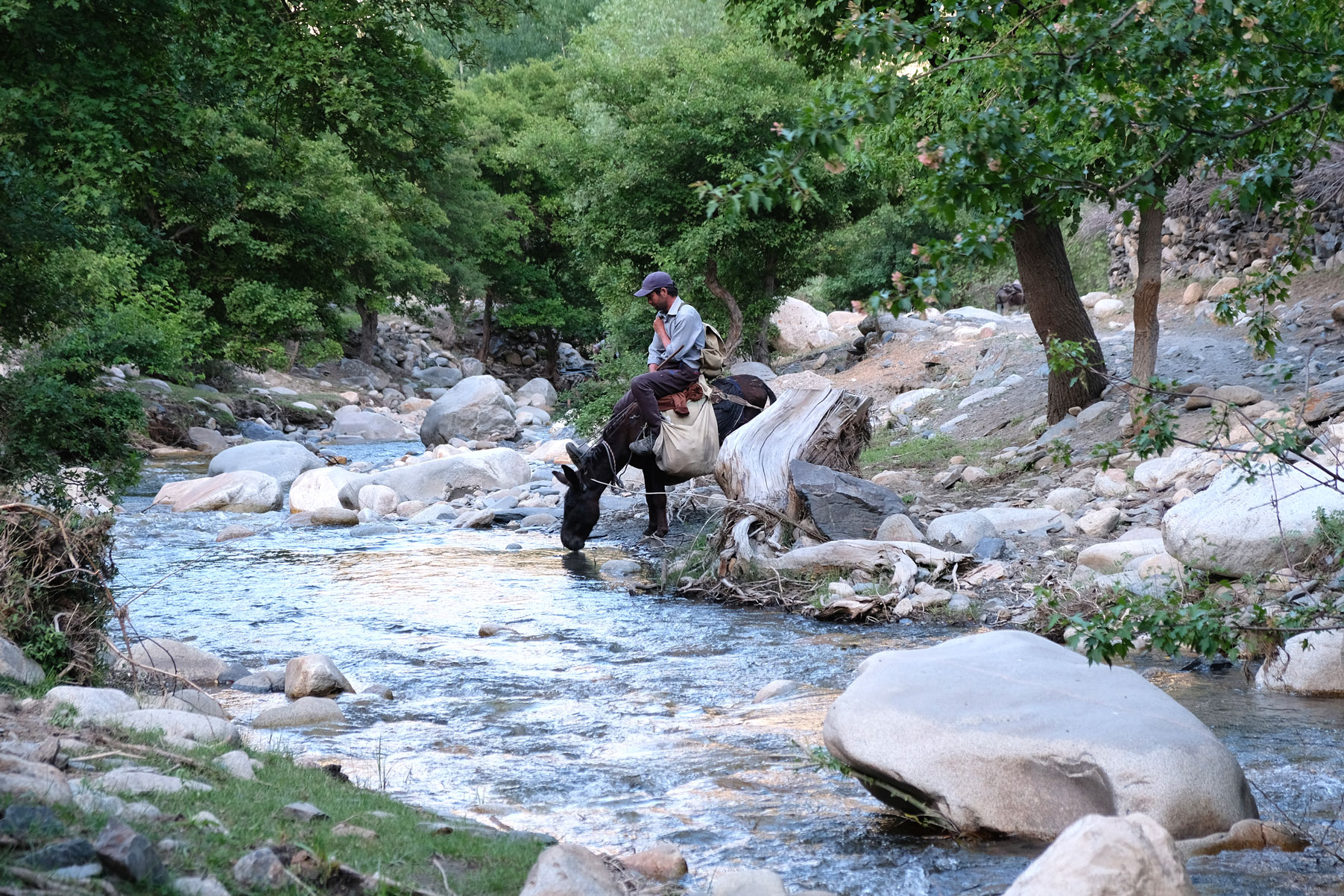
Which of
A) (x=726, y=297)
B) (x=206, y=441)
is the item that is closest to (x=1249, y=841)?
(x=726, y=297)

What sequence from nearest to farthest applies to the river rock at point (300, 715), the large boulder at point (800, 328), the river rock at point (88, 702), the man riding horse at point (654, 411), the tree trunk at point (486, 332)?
the river rock at point (88, 702) → the river rock at point (300, 715) → the man riding horse at point (654, 411) → the large boulder at point (800, 328) → the tree trunk at point (486, 332)

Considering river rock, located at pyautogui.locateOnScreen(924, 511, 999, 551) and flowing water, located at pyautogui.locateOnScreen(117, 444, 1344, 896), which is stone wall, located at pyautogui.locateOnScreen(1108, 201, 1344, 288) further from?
flowing water, located at pyautogui.locateOnScreen(117, 444, 1344, 896)

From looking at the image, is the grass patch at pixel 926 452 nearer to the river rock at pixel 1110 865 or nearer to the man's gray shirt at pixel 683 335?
the man's gray shirt at pixel 683 335

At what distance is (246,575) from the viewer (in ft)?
33.2

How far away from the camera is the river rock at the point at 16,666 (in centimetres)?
460

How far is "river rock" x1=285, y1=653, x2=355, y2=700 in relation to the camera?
6.08 meters

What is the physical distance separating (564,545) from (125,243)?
12.6 meters

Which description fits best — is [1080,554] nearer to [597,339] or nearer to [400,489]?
[400,489]

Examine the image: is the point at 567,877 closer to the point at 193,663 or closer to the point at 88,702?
the point at 88,702

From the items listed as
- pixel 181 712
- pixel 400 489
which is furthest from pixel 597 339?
pixel 181 712

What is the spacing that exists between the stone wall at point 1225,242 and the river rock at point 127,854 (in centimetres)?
1758

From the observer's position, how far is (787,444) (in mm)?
9641

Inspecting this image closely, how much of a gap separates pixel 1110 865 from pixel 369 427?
25.9m

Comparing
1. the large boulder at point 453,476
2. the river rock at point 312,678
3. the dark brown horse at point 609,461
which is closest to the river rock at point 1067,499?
the dark brown horse at point 609,461
